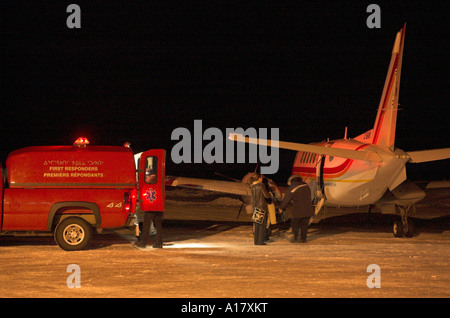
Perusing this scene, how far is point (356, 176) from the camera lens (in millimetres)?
20000

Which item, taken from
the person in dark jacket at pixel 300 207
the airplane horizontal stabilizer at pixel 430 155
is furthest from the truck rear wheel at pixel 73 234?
the airplane horizontal stabilizer at pixel 430 155

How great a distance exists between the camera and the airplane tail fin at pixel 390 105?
19.6 metres

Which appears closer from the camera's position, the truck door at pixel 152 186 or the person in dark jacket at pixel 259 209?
the truck door at pixel 152 186

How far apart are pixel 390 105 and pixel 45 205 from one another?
10080 millimetres

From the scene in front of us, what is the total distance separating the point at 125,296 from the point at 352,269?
15.9 feet

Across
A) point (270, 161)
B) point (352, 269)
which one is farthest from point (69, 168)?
point (270, 161)

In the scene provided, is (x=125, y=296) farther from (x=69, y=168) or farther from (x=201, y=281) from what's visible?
(x=69, y=168)
